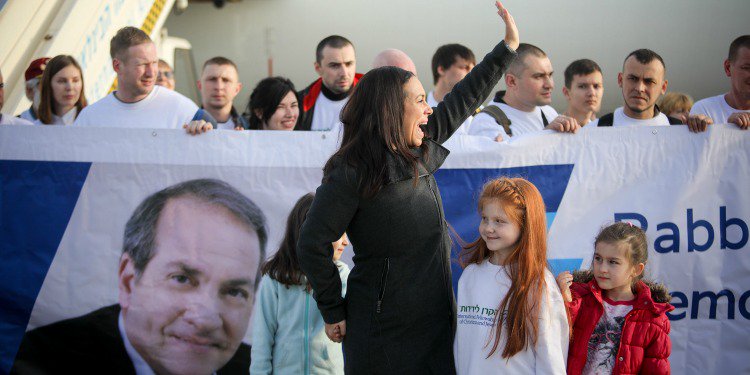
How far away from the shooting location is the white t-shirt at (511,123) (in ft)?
13.7

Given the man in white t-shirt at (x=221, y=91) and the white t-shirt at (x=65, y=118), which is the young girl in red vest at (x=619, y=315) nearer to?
the man in white t-shirt at (x=221, y=91)

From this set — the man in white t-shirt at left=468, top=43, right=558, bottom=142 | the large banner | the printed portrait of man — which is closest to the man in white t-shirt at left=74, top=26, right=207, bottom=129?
the large banner

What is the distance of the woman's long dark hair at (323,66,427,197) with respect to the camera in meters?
2.44

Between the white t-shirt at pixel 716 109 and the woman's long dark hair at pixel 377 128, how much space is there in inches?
98.3

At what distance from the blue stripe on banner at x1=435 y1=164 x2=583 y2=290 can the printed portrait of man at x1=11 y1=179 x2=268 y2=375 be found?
2.69 ft

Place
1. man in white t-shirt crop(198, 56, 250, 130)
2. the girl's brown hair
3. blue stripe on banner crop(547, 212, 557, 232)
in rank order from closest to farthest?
1. the girl's brown hair
2. blue stripe on banner crop(547, 212, 557, 232)
3. man in white t-shirt crop(198, 56, 250, 130)

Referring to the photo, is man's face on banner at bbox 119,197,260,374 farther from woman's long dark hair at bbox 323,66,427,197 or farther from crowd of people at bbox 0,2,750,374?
woman's long dark hair at bbox 323,66,427,197

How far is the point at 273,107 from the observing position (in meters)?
4.43

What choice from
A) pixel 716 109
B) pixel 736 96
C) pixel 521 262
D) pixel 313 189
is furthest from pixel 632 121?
pixel 521 262

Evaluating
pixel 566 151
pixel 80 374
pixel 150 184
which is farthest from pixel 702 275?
pixel 80 374

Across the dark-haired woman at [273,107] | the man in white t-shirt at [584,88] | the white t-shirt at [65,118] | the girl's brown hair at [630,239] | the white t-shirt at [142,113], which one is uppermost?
the man in white t-shirt at [584,88]

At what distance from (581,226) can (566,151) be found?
1.11ft

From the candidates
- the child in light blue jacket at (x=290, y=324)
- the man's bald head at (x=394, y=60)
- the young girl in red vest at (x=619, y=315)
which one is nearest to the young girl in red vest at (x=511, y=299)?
the young girl in red vest at (x=619, y=315)

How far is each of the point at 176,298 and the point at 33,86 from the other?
2232 mm
